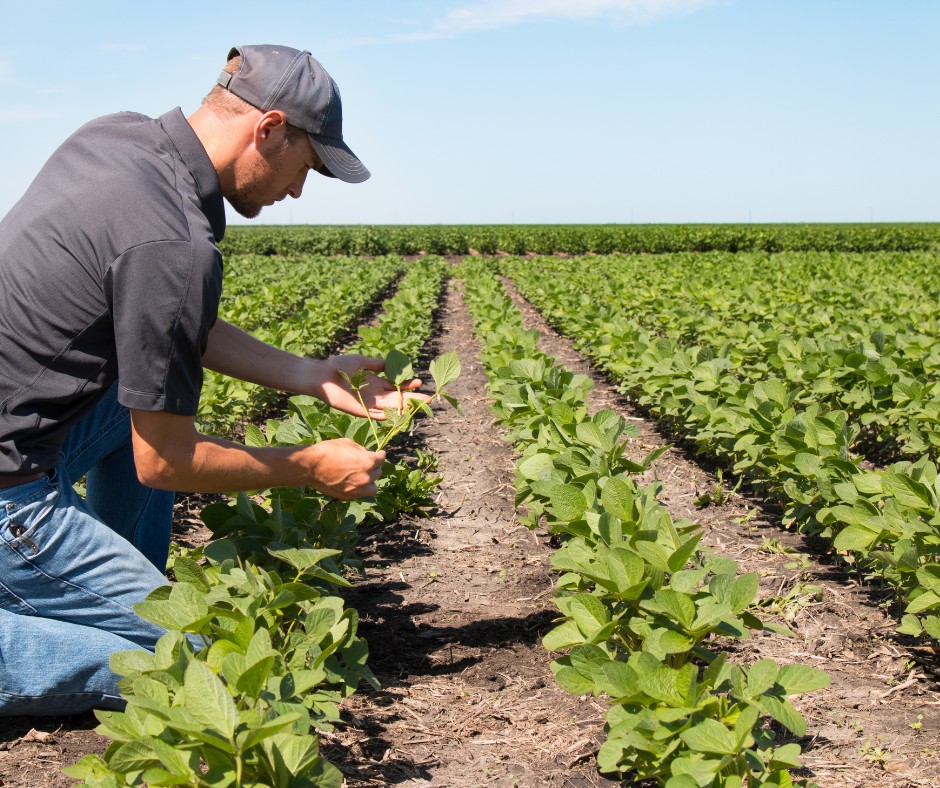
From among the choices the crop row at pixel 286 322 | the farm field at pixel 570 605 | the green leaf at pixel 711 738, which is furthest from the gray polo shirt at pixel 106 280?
the crop row at pixel 286 322

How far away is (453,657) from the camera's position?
10.0 feet

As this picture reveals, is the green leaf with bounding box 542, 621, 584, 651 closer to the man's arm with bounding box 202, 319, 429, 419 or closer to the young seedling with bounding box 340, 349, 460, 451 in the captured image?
the young seedling with bounding box 340, 349, 460, 451

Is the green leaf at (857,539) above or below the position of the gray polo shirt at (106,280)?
below

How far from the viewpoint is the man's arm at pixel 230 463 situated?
6.97ft

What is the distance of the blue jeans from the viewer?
2287 mm

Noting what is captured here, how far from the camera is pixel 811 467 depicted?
3553mm

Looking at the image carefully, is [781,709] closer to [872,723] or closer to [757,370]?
[872,723]

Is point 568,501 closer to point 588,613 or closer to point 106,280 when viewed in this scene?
point 588,613

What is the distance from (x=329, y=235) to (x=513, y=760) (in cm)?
3884

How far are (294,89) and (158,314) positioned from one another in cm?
68

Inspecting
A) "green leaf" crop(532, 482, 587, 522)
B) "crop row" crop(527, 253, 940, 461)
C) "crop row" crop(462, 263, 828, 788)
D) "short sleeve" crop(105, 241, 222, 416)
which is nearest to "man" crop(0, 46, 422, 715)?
"short sleeve" crop(105, 241, 222, 416)

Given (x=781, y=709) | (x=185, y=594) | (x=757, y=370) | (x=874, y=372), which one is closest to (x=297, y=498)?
(x=185, y=594)

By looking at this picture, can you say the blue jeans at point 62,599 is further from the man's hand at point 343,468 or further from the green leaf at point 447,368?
the green leaf at point 447,368

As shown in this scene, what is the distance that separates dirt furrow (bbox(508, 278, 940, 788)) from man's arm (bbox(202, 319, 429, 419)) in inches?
61.9
